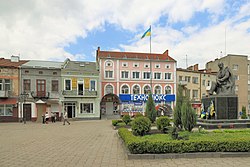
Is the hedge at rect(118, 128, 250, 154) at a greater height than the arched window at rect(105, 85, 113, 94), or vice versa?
the arched window at rect(105, 85, 113, 94)

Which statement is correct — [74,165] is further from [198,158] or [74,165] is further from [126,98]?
[126,98]

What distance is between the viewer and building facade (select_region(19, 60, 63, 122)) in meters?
29.0

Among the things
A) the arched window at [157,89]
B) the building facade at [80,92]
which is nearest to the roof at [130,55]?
the building facade at [80,92]

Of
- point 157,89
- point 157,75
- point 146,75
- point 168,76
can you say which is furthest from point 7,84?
point 168,76

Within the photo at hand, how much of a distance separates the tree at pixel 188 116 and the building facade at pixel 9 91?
88.7ft

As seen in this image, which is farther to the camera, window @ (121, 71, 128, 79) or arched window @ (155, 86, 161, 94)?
arched window @ (155, 86, 161, 94)

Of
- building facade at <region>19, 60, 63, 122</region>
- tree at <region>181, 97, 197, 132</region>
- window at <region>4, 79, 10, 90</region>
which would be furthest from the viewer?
building facade at <region>19, 60, 63, 122</region>

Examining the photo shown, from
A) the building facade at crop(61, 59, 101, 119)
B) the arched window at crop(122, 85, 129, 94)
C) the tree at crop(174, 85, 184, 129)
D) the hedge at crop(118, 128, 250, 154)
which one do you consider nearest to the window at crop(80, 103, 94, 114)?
the building facade at crop(61, 59, 101, 119)

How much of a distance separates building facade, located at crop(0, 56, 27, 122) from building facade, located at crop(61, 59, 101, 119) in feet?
22.5

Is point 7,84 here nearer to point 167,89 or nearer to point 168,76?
point 167,89

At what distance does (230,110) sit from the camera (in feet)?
47.9

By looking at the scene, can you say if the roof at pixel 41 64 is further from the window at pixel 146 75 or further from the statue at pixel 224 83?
the statue at pixel 224 83

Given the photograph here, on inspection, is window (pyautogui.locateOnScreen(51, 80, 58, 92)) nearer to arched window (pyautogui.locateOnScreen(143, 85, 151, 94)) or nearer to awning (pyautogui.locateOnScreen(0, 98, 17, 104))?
awning (pyautogui.locateOnScreen(0, 98, 17, 104))

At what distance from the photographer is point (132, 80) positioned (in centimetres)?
3572
